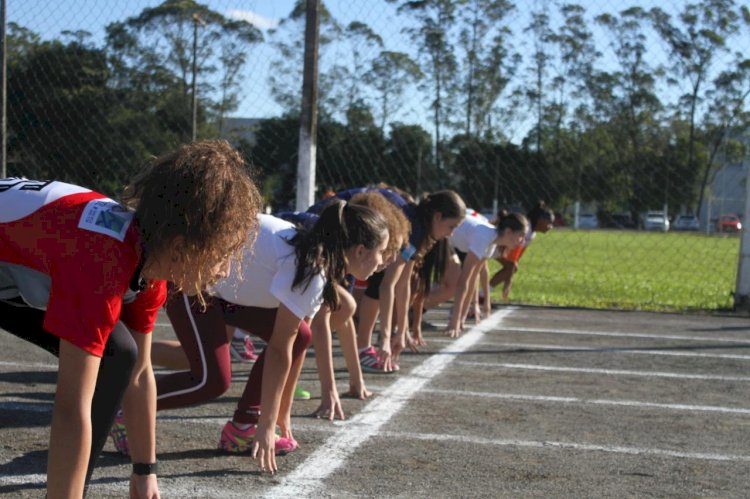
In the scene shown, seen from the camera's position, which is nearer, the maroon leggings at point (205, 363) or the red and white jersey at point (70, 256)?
the red and white jersey at point (70, 256)

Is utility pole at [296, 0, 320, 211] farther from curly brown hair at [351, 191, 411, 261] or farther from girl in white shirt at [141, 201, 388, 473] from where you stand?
girl in white shirt at [141, 201, 388, 473]

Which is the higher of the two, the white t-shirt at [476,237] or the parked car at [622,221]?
the parked car at [622,221]

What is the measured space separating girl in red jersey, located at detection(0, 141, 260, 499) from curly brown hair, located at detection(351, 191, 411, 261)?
2.19 meters

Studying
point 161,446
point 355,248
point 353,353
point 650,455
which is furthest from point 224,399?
point 650,455

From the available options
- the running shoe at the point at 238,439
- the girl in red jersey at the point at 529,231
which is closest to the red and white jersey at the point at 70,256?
the running shoe at the point at 238,439

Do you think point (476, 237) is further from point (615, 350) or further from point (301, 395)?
point (301, 395)

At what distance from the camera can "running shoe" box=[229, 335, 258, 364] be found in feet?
23.8

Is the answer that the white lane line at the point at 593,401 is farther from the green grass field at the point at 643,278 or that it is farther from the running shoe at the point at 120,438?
the green grass field at the point at 643,278

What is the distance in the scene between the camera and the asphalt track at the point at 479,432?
13.0ft

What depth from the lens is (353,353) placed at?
5668 millimetres

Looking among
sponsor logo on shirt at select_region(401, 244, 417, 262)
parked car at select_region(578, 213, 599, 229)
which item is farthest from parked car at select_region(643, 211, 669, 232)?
sponsor logo on shirt at select_region(401, 244, 417, 262)

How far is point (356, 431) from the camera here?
489 cm

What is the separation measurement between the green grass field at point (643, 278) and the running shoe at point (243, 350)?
5.77 metres

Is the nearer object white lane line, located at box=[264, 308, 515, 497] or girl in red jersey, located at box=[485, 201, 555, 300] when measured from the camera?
white lane line, located at box=[264, 308, 515, 497]
